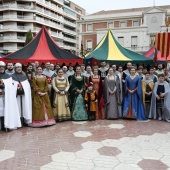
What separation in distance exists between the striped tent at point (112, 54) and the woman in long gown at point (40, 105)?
12.1 feet

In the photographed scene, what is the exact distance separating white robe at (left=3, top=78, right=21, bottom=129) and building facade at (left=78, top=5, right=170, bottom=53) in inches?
1064

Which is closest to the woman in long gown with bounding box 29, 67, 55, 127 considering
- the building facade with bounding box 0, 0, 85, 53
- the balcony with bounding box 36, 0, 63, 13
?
the building facade with bounding box 0, 0, 85, 53

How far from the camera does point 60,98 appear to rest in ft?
22.0

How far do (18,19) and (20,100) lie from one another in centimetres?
3560

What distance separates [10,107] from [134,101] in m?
3.40

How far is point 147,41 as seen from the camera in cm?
3259

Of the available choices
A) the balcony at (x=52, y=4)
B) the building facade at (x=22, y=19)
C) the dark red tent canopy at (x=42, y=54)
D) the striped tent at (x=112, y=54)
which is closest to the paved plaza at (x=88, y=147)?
the dark red tent canopy at (x=42, y=54)

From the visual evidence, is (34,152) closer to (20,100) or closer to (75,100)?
(20,100)

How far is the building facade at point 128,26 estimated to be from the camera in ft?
108

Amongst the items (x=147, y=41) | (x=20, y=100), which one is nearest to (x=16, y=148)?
(x=20, y=100)

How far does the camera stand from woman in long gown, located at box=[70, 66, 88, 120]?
687 centimetres

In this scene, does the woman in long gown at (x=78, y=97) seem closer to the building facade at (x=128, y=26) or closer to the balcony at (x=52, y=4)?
the building facade at (x=128, y=26)

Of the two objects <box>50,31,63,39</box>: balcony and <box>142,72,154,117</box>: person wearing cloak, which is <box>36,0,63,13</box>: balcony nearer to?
<box>50,31,63,39</box>: balcony

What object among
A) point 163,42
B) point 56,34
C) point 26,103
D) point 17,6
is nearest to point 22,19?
point 17,6
